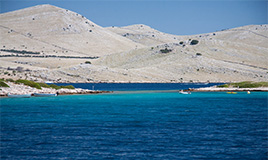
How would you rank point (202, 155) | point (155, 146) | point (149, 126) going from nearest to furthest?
1. point (202, 155)
2. point (155, 146)
3. point (149, 126)

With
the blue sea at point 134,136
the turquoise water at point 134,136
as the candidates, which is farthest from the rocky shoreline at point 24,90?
the turquoise water at point 134,136

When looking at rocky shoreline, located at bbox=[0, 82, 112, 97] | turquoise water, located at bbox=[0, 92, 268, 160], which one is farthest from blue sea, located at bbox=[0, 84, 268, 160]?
rocky shoreline, located at bbox=[0, 82, 112, 97]

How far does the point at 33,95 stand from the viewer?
67.6m

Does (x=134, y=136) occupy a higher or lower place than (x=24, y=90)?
lower

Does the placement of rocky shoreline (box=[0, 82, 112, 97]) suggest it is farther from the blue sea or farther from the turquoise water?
the turquoise water

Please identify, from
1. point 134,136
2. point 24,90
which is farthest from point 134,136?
point 24,90

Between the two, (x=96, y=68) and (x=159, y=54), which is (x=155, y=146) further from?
(x=159, y=54)

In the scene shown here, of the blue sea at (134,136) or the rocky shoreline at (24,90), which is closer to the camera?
the blue sea at (134,136)

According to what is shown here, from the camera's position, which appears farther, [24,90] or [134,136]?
[24,90]

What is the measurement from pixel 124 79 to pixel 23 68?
4033 cm

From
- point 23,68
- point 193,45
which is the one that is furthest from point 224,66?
point 23,68

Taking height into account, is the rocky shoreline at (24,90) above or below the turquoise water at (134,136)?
above

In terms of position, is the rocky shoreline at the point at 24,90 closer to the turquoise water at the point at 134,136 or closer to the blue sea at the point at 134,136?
the blue sea at the point at 134,136

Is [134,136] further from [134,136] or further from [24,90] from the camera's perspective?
[24,90]
